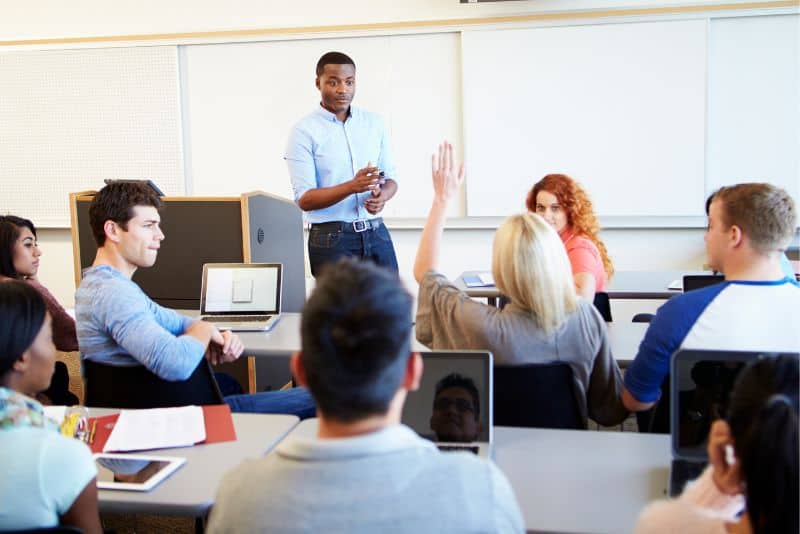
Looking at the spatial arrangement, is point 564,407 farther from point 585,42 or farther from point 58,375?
point 585,42

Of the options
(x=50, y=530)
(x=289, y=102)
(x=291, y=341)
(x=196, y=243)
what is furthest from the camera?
(x=289, y=102)

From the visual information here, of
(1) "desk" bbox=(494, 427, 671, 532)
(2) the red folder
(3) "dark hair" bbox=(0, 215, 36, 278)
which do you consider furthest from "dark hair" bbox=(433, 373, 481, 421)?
(3) "dark hair" bbox=(0, 215, 36, 278)


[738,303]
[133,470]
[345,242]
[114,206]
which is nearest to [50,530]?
[133,470]

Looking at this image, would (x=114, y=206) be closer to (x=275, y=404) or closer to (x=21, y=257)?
(x=275, y=404)

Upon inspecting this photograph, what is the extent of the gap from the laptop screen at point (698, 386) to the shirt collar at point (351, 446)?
0.80 metres

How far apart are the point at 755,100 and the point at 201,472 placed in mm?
4632

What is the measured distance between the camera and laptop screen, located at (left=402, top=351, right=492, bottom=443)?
171cm

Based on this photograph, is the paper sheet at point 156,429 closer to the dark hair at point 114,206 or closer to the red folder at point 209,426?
the red folder at point 209,426

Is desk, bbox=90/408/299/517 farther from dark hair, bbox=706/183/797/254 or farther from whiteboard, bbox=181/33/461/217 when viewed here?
whiteboard, bbox=181/33/461/217

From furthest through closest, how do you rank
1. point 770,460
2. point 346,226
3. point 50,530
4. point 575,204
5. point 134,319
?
1. point 346,226
2. point 575,204
3. point 134,319
4. point 50,530
5. point 770,460

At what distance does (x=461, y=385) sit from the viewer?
1717 mm

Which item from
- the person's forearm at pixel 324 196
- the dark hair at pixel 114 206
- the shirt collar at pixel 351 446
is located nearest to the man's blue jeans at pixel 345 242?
the person's forearm at pixel 324 196

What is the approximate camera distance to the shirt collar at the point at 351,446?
0.96 meters

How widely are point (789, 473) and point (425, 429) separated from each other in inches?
35.8
